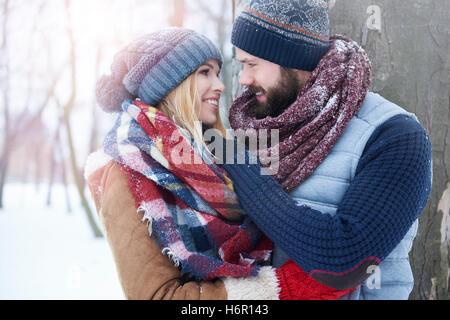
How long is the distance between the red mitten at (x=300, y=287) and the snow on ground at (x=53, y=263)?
16.9 ft

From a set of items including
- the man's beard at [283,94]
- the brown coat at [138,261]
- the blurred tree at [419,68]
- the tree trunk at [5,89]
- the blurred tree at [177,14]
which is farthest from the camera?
the tree trunk at [5,89]

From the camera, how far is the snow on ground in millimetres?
6289

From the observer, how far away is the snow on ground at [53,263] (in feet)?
20.6

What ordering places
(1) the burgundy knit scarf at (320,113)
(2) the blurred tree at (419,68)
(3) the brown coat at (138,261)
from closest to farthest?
(3) the brown coat at (138,261)
(1) the burgundy knit scarf at (320,113)
(2) the blurred tree at (419,68)

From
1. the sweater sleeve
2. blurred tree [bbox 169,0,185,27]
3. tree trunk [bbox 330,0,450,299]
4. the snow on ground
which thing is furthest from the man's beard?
the snow on ground

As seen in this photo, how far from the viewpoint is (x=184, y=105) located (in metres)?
1.87

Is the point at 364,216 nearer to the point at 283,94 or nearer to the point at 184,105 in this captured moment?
the point at 283,94

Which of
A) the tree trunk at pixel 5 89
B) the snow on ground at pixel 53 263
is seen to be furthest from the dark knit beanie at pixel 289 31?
the tree trunk at pixel 5 89

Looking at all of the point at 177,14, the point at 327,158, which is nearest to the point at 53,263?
the point at 177,14

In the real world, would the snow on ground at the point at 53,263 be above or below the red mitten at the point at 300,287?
below

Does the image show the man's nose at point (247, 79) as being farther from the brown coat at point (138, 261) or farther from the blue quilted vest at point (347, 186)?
the brown coat at point (138, 261)

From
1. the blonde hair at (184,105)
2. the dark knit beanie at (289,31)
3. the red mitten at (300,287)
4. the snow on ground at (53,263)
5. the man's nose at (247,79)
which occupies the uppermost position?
the dark knit beanie at (289,31)
